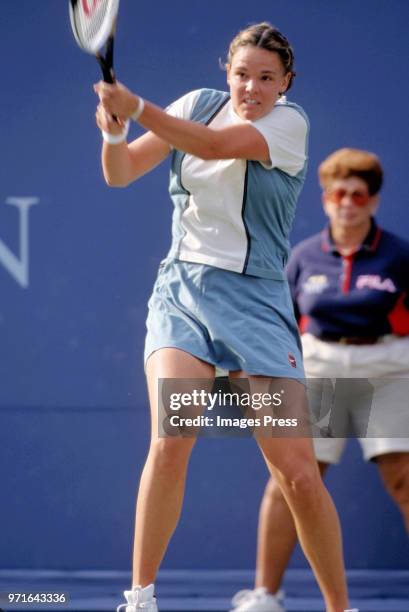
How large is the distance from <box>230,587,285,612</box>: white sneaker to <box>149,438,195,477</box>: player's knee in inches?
35.6

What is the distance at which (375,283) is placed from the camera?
12.4ft

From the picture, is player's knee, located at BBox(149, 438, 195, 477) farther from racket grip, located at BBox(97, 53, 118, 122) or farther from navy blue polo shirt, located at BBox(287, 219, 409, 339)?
navy blue polo shirt, located at BBox(287, 219, 409, 339)

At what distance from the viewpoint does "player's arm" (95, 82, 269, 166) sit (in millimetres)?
2875

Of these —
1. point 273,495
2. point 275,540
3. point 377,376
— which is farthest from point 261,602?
point 377,376

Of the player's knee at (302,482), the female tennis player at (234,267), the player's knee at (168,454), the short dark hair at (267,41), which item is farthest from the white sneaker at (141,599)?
the short dark hair at (267,41)

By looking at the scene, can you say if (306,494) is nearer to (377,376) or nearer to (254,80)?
(377,376)

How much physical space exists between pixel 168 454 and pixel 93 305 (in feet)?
4.16

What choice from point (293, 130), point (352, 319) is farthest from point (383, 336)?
point (293, 130)

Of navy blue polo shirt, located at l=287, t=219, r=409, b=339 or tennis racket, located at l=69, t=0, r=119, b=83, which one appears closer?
tennis racket, located at l=69, t=0, r=119, b=83

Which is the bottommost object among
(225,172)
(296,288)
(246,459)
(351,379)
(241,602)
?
(241,602)

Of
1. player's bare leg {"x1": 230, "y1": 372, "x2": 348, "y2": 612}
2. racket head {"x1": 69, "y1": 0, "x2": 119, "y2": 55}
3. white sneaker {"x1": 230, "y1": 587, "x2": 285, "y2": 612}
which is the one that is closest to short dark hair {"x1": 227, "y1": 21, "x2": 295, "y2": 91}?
racket head {"x1": 69, "y1": 0, "x2": 119, "y2": 55}

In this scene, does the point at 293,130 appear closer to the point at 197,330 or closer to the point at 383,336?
the point at 197,330

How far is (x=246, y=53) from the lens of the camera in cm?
315

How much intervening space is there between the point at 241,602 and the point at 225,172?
1.37 meters
